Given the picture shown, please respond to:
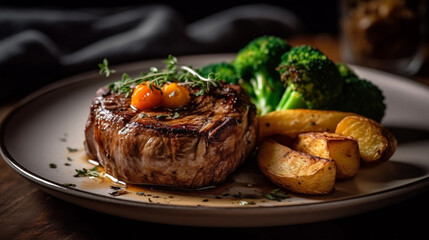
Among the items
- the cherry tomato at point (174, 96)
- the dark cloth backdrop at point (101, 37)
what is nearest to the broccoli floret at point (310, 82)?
the cherry tomato at point (174, 96)

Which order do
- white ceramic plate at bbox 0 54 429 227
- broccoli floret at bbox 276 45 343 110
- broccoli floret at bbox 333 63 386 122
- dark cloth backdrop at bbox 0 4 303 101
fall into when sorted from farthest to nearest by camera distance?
dark cloth backdrop at bbox 0 4 303 101 → broccoli floret at bbox 333 63 386 122 → broccoli floret at bbox 276 45 343 110 → white ceramic plate at bbox 0 54 429 227

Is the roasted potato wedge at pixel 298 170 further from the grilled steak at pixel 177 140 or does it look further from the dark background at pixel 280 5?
the dark background at pixel 280 5

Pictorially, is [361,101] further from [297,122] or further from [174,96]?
[174,96]

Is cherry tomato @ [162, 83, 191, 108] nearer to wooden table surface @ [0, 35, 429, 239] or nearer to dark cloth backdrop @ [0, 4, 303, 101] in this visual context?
wooden table surface @ [0, 35, 429, 239]

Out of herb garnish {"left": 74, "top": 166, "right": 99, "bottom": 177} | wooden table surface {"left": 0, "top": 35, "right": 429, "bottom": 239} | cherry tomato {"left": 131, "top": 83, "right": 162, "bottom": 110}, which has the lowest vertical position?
wooden table surface {"left": 0, "top": 35, "right": 429, "bottom": 239}

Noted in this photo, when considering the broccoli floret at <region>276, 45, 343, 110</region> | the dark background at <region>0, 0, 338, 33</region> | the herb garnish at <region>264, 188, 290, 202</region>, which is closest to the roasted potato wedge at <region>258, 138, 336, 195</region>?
the herb garnish at <region>264, 188, 290, 202</region>

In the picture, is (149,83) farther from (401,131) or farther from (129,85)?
(401,131)
